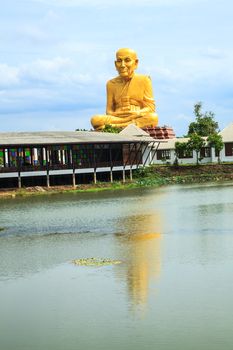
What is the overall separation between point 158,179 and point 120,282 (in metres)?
37.6

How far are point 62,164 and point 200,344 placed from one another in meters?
39.0

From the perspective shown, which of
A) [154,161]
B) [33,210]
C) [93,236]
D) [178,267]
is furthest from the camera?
[154,161]

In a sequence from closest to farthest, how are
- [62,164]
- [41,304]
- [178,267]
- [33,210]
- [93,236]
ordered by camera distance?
1. [41,304]
2. [178,267]
3. [93,236]
4. [33,210]
5. [62,164]

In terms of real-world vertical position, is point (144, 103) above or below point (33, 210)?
above

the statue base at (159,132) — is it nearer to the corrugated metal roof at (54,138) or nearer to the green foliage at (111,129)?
the green foliage at (111,129)

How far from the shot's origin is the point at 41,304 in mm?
13977

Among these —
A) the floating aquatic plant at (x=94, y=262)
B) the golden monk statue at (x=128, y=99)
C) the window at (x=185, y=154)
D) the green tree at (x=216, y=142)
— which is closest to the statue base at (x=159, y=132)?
the golden monk statue at (x=128, y=99)

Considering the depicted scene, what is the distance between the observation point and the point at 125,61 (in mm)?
68562

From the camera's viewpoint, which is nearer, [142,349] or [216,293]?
[142,349]

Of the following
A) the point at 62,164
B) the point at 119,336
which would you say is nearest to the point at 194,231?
the point at 119,336

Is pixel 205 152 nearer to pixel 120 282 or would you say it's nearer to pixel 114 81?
pixel 114 81

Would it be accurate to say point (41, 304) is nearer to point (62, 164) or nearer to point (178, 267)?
point (178, 267)

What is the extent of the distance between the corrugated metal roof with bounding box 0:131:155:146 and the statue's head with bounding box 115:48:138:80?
54.4 feet

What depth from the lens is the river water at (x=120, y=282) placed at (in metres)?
11.8
